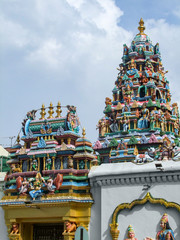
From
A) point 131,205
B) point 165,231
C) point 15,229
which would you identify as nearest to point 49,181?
point 15,229

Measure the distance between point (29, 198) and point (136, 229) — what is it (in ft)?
19.9

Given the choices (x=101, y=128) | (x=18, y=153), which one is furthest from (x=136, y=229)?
(x=101, y=128)

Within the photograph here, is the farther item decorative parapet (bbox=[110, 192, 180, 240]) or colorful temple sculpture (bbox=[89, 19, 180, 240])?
colorful temple sculpture (bbox=[89, 19, 180, 240])

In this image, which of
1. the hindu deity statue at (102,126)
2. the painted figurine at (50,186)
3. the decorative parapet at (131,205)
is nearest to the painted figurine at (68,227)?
the painted figurine at (50,186)

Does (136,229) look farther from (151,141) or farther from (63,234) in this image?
(151,141)

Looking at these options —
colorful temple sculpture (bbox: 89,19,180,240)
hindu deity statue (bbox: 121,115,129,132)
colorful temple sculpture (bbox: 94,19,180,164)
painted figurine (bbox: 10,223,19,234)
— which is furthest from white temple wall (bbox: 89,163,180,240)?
hindu deity statue (bbox: 121,115,129,132)

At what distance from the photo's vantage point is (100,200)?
2155cm

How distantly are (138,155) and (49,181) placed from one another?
212 inches

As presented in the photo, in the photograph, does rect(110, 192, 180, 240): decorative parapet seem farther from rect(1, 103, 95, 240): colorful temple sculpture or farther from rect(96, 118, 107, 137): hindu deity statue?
rect(96, 118, 107, 137): hindu deity statue

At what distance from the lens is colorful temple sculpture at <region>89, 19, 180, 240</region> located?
19.9 meters

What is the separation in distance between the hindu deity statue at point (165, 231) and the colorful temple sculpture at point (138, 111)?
1662 cm

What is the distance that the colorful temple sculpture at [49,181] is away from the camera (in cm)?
2162

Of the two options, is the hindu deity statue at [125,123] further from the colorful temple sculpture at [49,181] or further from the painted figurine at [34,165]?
the painted figurine at [34,165]

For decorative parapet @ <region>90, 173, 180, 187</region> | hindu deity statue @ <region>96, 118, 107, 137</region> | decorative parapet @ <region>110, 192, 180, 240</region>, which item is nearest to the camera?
decorative parapet @ <region>110, 192, 180, 240</region>
